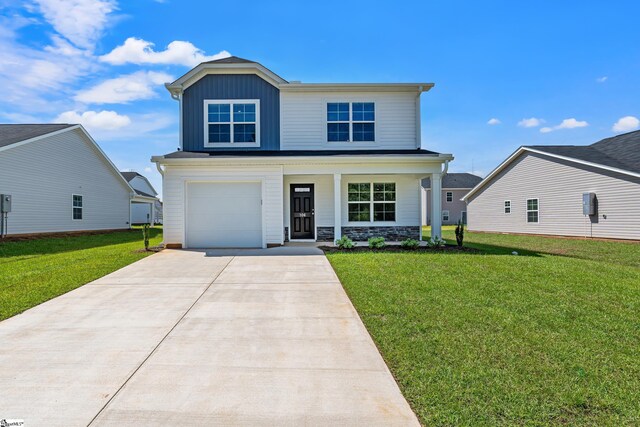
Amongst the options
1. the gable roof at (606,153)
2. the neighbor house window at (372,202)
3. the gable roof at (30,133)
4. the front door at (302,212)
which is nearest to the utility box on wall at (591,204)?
the gable roof at (606,153)

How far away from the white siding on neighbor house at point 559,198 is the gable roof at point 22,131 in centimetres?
2462

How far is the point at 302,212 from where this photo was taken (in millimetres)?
13102

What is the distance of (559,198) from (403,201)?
31.9 ft

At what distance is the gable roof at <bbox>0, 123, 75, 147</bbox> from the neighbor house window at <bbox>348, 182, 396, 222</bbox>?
14187 millimetres

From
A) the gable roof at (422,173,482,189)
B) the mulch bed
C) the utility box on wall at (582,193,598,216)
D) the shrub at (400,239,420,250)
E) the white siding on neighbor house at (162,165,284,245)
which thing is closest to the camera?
the mulch bed

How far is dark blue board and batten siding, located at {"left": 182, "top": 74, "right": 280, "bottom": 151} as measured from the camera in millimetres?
13109

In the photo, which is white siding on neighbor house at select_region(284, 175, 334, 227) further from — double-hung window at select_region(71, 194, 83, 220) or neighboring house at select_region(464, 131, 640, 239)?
double-hung window at select_region(71, 194, 83, 220)

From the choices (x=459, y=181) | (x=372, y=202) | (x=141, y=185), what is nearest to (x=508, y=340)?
(x=372, y=202)

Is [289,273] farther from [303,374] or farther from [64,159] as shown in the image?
[64,159]

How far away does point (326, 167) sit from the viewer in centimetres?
1176

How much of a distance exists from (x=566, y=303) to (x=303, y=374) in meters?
4.37

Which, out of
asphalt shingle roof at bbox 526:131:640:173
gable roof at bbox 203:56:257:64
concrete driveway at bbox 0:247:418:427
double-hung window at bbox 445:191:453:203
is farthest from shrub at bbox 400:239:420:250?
double-hung window at bbox 445:191:453:203

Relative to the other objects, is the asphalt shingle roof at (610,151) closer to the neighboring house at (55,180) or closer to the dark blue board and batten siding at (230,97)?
the dark blue board and batten siding at (230,97)

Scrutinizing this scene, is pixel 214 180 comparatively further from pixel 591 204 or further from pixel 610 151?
pixel 610 151
